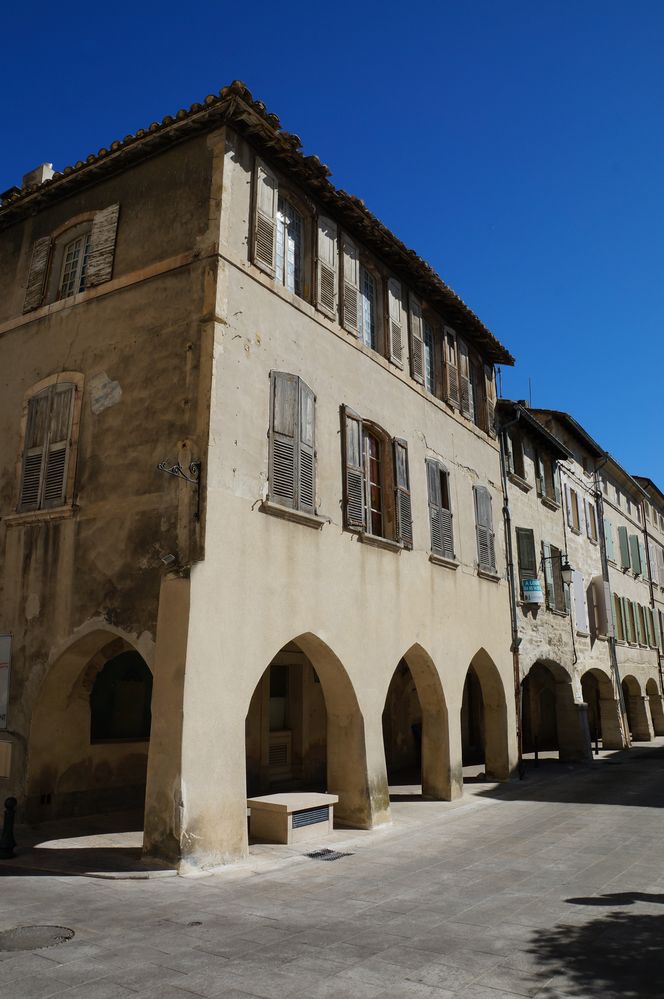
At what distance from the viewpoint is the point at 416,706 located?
64.7 ft

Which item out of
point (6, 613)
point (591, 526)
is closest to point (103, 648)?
point (6, 613)

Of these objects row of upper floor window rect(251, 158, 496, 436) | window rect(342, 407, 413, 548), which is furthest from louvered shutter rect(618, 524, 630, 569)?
window rect(342, 407, 413, 548)

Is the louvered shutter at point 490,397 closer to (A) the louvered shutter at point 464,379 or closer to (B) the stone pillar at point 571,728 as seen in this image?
(A) the louvered shutter at point 464,379

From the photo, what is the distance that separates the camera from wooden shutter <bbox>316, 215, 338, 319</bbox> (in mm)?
12453

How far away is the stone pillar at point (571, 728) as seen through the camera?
20766 millimetres

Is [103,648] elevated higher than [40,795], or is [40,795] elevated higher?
[103,648]

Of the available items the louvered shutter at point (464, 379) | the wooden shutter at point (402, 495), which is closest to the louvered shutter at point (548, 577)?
the louvered shutter at point (464, 379)

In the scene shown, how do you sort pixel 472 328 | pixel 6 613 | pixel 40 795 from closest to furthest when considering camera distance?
pixel 40 795 < pixel 6 613 < pixel 472 328

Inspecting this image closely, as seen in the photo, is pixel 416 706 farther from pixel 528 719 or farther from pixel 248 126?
pixel 248 126

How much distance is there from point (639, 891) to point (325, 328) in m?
8.98

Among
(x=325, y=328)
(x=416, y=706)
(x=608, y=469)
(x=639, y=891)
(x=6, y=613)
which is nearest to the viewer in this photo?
(x=639, y=891)

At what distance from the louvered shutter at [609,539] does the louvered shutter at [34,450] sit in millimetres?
21495

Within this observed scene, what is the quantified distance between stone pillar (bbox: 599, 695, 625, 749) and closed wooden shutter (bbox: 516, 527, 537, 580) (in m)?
8.42

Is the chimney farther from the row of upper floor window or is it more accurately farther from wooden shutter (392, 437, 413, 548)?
wooden shutter (392, 437, 413, 548)
